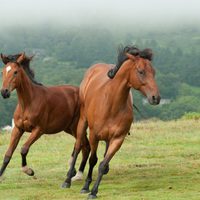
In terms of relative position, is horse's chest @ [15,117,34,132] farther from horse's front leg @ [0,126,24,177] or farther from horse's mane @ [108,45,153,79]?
horse's mane @ [108,45,153,79]

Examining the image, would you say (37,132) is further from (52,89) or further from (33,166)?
(33,166)

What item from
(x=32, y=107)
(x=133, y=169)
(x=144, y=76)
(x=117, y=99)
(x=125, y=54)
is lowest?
(x=133, y=169)

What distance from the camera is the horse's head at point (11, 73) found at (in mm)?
12508

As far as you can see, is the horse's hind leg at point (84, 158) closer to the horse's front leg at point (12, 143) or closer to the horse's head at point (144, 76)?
the horse's front leg at point (12, 143)

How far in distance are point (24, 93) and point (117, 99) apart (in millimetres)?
2163

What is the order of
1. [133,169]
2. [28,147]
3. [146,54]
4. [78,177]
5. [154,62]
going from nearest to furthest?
1. [146,54]
2. [28,147]
3. [78,177]
4. [133,169]
5. [154,62]

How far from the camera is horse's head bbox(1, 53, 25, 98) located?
41.0ft

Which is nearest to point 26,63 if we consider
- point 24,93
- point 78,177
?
point 24,93

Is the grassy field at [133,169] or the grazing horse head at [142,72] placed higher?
the grazing horse head at [142,72]

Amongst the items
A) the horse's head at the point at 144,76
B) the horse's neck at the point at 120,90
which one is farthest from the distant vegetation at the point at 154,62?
the horse's head at the point at 144,76

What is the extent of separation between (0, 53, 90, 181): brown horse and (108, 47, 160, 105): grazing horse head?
2191 millimetres

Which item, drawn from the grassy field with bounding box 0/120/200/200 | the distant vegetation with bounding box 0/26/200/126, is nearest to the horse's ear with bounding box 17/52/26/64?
the grassy field with bounding box 0/120/200/200

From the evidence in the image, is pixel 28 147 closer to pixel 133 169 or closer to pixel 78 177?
pixel 78 177

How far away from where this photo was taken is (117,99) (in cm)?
1185
